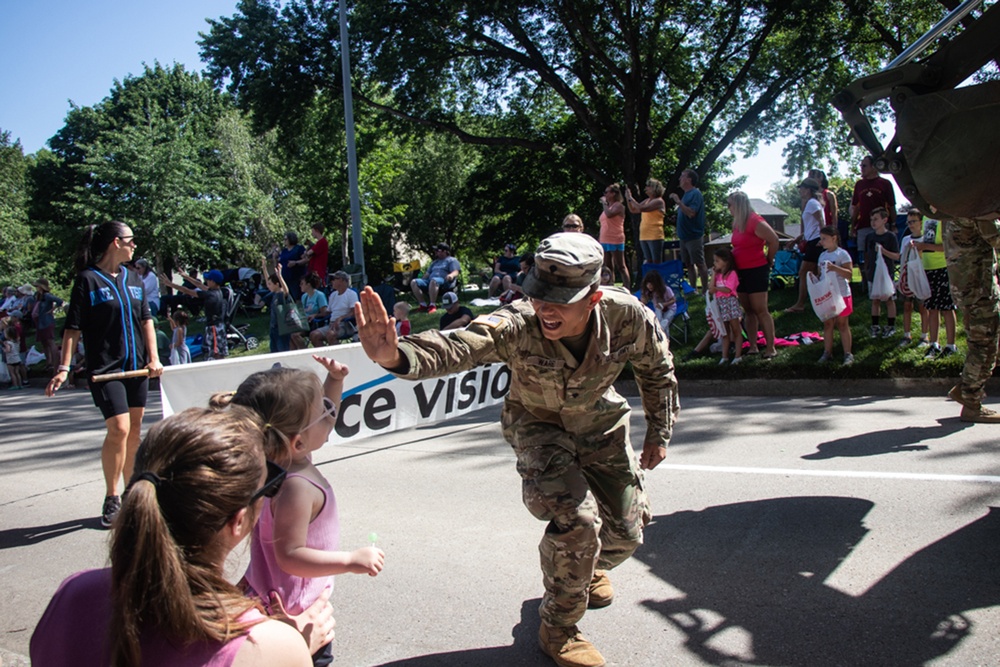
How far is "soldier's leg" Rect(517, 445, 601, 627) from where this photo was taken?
337 centimetres

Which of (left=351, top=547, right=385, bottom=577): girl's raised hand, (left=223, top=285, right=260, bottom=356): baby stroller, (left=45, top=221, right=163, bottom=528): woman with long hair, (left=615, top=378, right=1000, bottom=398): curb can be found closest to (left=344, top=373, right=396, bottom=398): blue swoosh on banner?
(left=45, top=221, right=163, bottom=528): woman with long hair

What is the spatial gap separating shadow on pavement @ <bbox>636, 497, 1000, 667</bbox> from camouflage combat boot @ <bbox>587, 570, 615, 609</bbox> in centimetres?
21

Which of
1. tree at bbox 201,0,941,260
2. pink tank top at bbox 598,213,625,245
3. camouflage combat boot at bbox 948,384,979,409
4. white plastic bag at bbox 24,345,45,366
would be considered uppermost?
tree at bbox 201,0,941,260

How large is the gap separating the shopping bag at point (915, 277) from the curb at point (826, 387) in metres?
1.19

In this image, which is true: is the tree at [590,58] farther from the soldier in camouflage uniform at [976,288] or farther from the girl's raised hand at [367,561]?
the girl's raised hand at [367,561]

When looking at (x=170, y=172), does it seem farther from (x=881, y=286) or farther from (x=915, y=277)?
(x=915, y=277)

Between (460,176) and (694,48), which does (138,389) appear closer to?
(694,48)

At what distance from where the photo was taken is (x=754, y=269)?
32.9 feet

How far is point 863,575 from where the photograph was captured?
4.00 meters

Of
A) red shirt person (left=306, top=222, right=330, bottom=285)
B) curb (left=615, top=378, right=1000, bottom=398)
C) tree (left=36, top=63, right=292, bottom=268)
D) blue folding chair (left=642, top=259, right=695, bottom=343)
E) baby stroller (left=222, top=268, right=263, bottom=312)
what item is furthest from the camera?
tree (left=36, top=63, right=292, bottom=268)

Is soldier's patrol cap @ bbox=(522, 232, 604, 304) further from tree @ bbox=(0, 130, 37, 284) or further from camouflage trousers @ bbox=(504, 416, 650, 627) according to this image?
tree @ bbox=(0, 130, 37, 284)

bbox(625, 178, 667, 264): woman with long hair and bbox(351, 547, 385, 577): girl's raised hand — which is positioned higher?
bbox(625, 178, 667, 264): woman with long hair

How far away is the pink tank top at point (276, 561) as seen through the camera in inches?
106

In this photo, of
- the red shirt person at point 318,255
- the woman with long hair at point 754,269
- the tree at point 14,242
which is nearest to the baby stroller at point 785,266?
the woman with long hair at point 754,269
